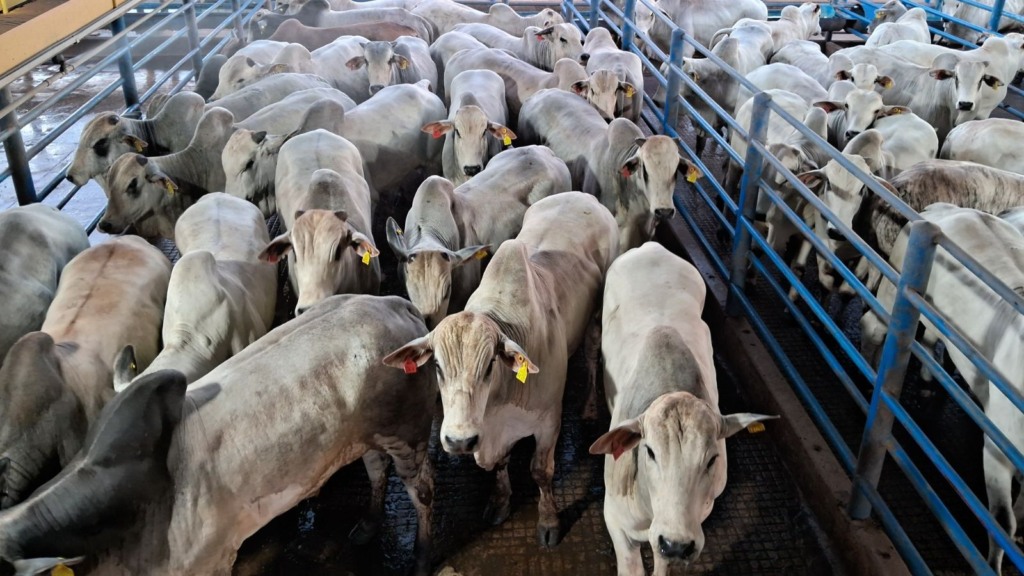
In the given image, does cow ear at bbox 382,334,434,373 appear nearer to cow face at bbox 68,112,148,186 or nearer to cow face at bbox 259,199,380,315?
cow face at bbox 259,199,380,315

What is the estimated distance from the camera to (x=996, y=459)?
4059mm

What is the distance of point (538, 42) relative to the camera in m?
10.3

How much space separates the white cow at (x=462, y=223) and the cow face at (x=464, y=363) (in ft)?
3.91

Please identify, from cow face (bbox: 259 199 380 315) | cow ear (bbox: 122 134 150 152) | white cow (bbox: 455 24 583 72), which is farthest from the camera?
white cow (bbox: 455 24 583 72)

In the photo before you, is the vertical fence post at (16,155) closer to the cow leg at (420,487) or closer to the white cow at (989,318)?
the cow leg at (420,487)

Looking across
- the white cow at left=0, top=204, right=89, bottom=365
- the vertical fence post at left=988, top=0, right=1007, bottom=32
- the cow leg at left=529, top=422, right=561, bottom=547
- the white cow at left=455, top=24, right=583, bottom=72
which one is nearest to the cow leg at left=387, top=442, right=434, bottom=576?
the cow leg at left=529, top=422, right=561, bottom=547

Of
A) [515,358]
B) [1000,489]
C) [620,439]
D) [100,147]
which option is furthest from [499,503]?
[100,147]

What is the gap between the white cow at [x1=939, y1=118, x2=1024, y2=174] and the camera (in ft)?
21.3

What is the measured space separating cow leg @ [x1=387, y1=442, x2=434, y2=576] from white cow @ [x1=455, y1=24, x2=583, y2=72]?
659cm

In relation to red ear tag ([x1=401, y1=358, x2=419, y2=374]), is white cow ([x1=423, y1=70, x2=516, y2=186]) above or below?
below

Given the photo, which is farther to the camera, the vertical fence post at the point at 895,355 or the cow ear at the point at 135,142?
the cow ear at the point at 135,142

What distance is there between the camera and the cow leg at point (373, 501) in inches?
177

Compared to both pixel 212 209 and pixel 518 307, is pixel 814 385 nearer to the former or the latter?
pixel 518 307

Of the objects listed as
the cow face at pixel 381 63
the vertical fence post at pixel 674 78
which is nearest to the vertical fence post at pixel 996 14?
the vertical fence post at pixel 674 78
